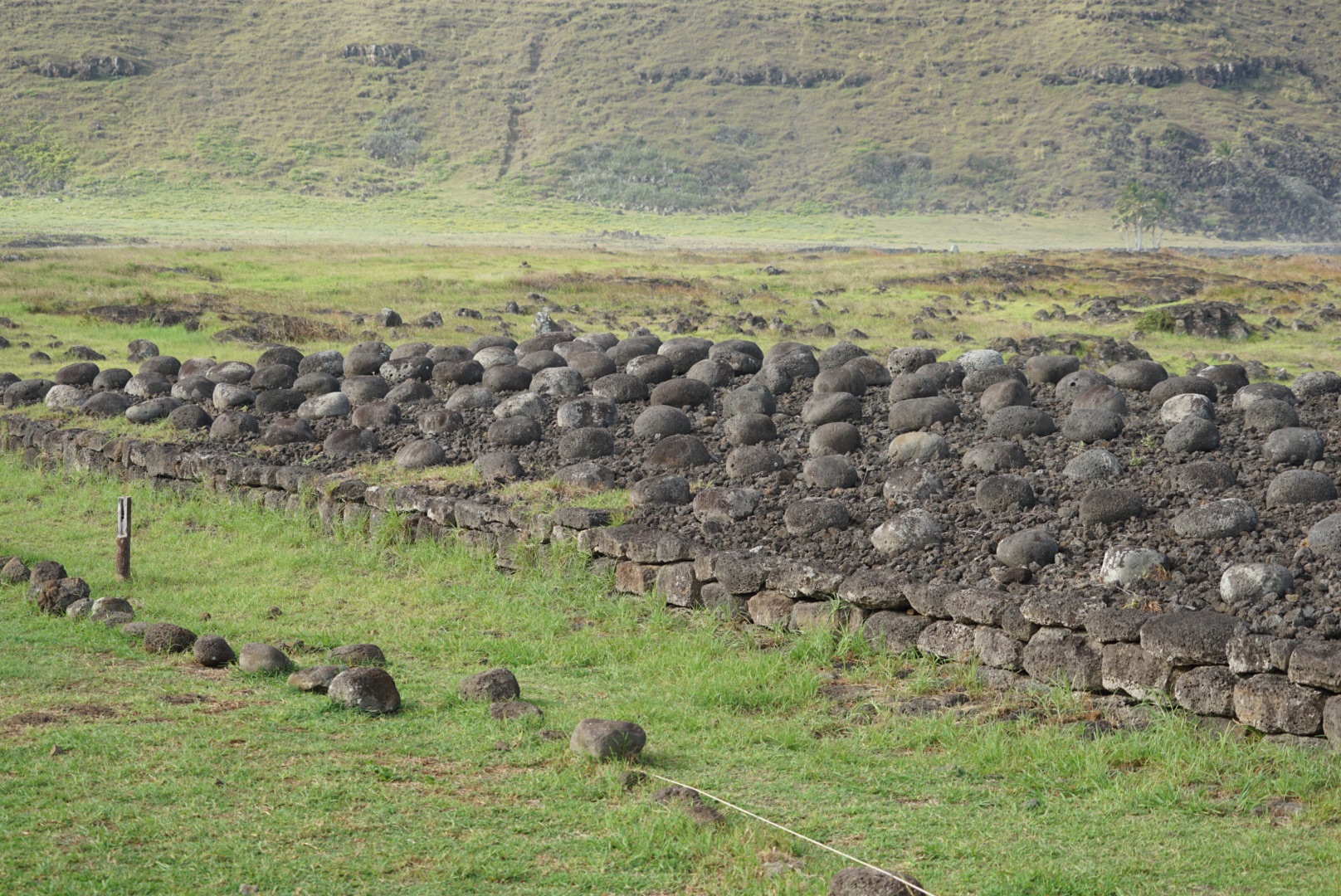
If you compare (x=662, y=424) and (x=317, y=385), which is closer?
(x=662, y=424)

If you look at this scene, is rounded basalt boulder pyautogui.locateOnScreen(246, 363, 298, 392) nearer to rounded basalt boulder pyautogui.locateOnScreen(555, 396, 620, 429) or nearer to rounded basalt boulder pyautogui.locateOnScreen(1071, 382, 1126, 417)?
rounded basalt boulder pyautogui.locateOnScreen(555, 396, 620, 429)

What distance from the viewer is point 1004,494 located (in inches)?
340

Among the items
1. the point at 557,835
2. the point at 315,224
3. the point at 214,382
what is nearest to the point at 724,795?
the point at 557,835

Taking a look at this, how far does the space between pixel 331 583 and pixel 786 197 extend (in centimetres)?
8685

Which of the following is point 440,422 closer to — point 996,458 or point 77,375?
point 996,458

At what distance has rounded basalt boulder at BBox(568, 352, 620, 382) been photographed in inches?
527

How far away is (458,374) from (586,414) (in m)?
2.51

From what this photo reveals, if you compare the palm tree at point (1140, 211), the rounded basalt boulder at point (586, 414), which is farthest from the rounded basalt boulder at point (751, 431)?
the palm tree at point (1140, 211)

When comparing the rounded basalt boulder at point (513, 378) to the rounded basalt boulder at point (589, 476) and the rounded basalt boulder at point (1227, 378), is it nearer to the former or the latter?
the rounded basalt boulder at point (589, 476)

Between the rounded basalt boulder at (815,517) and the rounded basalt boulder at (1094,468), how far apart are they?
164 cm

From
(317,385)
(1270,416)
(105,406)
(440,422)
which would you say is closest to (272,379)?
(317,385)

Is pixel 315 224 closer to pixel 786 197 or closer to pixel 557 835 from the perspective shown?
pixel 786 197

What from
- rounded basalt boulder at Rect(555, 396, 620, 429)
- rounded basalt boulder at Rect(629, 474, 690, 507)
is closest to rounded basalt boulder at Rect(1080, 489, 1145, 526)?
rounded basalt boulder at Rect(629, 474, 690, 507)

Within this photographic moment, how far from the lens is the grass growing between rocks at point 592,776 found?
4629 mm
